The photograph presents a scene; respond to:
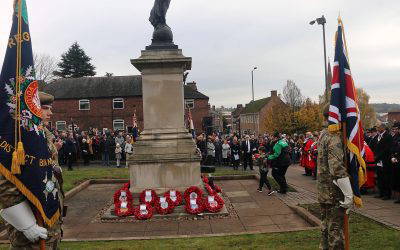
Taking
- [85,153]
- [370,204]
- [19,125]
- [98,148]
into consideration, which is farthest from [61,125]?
[19,125]

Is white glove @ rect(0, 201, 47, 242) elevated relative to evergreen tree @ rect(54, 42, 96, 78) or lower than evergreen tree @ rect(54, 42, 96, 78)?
lower

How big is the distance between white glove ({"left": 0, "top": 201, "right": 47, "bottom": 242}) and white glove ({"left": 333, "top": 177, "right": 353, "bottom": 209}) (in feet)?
11.9

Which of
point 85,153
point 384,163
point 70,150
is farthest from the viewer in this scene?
point 85,153

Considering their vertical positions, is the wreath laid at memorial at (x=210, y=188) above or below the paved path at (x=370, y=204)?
above

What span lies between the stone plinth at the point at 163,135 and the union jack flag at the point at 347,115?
5304 mm

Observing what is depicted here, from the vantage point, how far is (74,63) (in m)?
65.2

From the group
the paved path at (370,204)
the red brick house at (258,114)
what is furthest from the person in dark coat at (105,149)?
the red brick house at (258,114)

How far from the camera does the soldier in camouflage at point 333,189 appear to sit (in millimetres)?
5317

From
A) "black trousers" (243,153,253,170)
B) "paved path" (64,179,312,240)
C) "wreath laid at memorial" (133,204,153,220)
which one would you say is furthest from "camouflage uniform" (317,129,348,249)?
"black trousers" (243,153,253,170)

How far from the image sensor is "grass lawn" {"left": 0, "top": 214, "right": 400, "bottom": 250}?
265 inches

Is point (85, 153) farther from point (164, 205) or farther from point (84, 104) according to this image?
point (84, 104)

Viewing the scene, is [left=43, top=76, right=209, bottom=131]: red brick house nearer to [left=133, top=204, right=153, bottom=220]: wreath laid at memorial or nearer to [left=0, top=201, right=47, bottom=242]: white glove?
[left=133, top=204, right=153, bottom=220]: wreath laid at memorial

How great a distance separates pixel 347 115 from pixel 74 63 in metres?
64.3

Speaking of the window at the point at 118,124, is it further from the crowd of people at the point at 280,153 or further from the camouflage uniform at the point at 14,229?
the camouflage uniform at the point at 14,229
